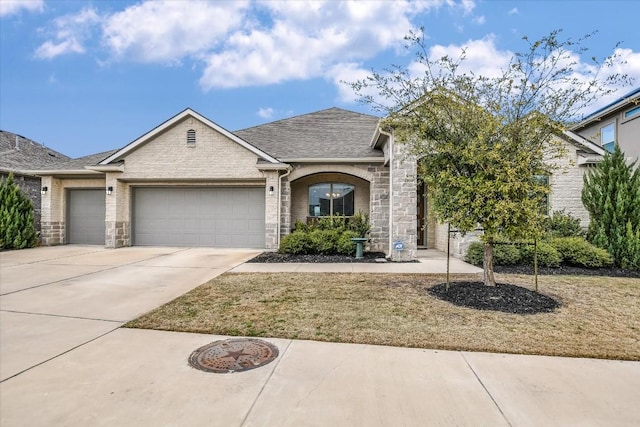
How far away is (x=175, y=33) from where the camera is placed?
46.6 feet

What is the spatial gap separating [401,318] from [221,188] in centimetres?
989

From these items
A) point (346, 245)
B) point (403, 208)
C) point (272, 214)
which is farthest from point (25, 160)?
point (403, 208)

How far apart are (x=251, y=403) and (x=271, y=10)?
15062mm

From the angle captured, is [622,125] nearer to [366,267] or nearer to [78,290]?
[366,267]

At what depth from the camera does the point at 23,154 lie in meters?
16.0

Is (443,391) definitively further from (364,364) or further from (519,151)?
(519,151)

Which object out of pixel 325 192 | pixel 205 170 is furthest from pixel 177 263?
pixel 325 192

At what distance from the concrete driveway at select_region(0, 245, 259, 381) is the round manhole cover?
1480mm

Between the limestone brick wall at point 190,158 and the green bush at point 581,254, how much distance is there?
369 inches

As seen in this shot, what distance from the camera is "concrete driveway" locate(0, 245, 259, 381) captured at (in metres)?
3.79

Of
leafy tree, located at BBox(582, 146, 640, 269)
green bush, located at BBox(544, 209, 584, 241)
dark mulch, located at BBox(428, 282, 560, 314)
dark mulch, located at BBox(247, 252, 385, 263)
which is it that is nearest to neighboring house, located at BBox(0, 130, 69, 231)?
dark mulch, located at BBox(247, 252, 385, 263)

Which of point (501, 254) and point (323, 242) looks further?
point (323, 242)

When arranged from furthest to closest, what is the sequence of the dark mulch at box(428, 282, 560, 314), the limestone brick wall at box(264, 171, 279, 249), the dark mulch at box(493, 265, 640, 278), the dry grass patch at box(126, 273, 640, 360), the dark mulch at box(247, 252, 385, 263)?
the limestone brick wall at box(264, 171, 279, 249), the dark mulch at box(247, 252, 385, 263), the dark mulch at box(493, 265, 640, 278), the dark mulch at box(428, 282, 560, 314), the dry grass patch at box(126, 273, 640, 360)

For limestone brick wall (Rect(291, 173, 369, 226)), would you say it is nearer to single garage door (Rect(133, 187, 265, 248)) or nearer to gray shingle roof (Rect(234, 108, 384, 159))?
gray shingle roof (Rect(234, 108, 384, 159))
